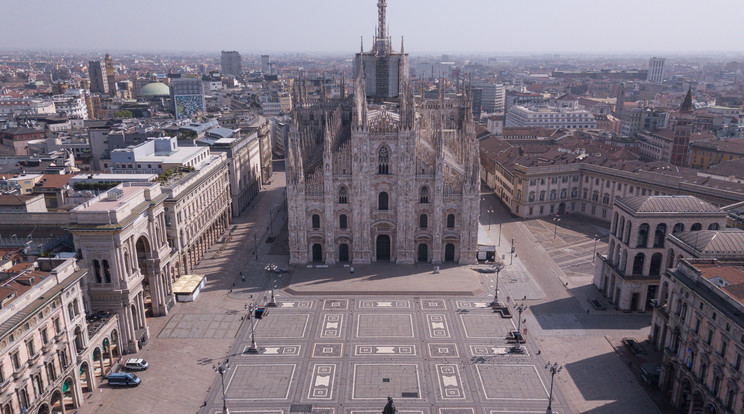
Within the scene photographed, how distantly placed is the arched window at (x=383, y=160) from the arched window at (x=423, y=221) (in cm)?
993

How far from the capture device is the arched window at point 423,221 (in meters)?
92.4

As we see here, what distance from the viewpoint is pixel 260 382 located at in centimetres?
5991

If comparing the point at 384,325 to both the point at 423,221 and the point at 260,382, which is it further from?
the point at 423,221

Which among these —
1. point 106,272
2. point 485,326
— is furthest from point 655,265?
point 106,272

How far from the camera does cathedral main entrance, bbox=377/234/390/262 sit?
94188mm

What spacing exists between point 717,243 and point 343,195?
54624mm

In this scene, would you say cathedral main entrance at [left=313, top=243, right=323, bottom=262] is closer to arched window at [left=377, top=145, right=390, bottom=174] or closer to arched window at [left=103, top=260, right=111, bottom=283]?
arched window at [left=377, top=145, right=390, bottom=174]

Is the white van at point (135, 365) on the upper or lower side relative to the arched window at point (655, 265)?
lower

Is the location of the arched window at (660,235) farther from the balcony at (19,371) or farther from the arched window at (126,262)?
the balcony at (19,371)

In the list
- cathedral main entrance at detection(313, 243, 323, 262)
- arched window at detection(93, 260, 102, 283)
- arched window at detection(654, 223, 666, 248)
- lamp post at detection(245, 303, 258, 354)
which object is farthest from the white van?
arched window at detection(654, 223, 666, 248)

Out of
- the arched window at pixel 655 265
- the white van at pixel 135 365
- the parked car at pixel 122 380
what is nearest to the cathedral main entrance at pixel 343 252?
the white van at pixel 135 365

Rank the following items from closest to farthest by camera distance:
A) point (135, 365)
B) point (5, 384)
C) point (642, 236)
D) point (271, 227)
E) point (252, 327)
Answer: point (5, 384)
point (135, 365)
point (252, 327)
point (642, 236)
point (271, 227)

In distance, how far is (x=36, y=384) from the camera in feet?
158

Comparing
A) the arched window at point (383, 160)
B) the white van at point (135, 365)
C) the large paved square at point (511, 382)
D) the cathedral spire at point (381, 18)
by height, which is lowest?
the large paved square at point (511, 382)
